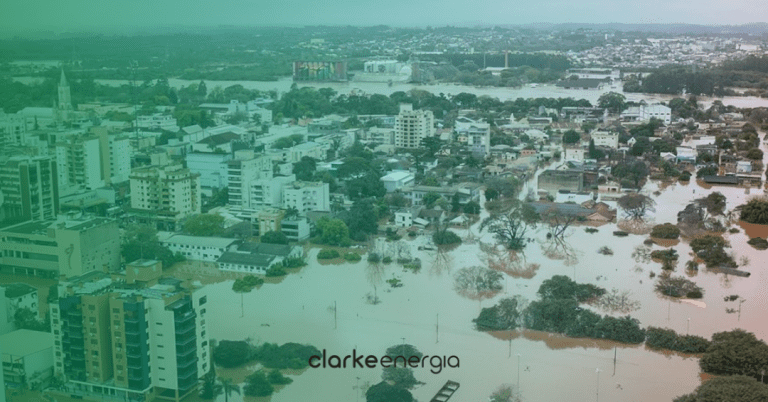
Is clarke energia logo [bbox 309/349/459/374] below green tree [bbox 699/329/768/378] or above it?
below

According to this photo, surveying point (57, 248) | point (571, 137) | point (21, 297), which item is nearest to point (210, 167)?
point (57, 248)

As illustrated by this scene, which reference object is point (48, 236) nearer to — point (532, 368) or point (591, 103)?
point (532, 368)

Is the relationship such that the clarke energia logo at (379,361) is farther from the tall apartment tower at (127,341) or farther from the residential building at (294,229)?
the residential building at (294,229)

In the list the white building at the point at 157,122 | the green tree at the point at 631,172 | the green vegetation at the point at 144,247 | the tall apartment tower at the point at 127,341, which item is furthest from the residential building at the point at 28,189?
the green tree at the point at 631,172

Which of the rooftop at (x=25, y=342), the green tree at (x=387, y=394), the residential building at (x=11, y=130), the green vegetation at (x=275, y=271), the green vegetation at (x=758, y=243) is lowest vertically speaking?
the green vegetation at (x=758, y=243)

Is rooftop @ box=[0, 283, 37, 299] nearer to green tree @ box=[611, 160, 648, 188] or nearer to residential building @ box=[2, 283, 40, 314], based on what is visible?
residential building @ box=[2, 283, 40, 314]

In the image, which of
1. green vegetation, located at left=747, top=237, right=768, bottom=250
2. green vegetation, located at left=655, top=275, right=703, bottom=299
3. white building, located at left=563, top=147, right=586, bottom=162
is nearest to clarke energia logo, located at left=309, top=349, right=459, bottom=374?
green vegetation, located at left=655, top=275, right=703, bottom=299

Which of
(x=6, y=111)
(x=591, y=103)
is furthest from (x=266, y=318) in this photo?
(x=591, y=103)
